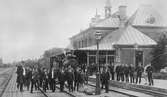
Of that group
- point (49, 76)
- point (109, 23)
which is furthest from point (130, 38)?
point (49, 76)

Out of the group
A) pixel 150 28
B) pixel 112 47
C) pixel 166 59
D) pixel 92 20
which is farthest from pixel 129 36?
pixel 92 20

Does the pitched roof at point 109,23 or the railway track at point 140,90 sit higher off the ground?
the pitched roof at point 109,23

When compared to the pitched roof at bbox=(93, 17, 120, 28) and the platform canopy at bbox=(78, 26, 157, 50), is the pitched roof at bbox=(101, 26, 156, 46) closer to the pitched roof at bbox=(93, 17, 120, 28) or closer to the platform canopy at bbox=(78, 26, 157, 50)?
the platform canopy at bbox=(78, 26, 157, 50)

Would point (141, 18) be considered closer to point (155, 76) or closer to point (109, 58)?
point (109, 58)

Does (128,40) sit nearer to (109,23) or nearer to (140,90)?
(109,23)

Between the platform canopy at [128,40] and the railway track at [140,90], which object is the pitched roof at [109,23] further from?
the railway track at [140,90]

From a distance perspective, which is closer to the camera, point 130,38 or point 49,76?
point 49,76

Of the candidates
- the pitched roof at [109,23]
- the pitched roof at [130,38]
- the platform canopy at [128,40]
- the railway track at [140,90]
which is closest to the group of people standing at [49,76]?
the railway track at [140,90]

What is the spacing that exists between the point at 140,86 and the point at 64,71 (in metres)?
5.31

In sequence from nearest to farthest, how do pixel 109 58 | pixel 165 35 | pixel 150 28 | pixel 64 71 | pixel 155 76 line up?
pixel 64 71 → pixel 155 76 → pixel 165 35 → pixel 109 58 → pixel 150 28

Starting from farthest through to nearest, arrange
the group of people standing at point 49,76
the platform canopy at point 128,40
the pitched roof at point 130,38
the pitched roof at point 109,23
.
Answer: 1. the pitched roof at point 109,23
2. the pitched roof at point 130,38
3. the platform canopy at point 128,40
4. the group of people standing at point 49,76

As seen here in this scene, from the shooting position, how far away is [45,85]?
72.2ft

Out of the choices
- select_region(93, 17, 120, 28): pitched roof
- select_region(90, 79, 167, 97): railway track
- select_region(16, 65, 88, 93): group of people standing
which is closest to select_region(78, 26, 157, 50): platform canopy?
select_region(93, 17, 120, 28): pitched roof

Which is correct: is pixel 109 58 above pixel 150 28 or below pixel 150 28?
below
